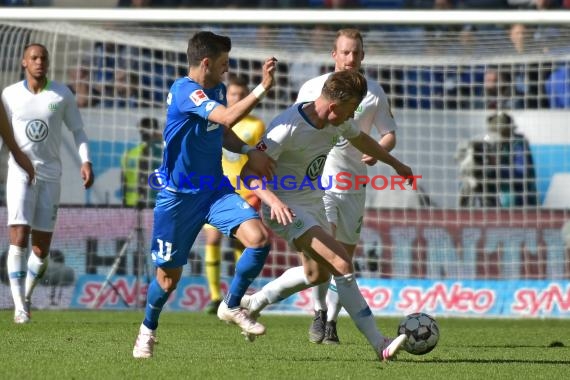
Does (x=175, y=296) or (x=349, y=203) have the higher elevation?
(x=349, y=203)

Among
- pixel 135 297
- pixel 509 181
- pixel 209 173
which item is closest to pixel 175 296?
pixel 135 297

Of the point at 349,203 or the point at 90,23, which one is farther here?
the point at 90,23

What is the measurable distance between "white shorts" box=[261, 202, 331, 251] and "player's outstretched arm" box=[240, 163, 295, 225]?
0.73ft

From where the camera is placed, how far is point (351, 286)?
744 centimetres

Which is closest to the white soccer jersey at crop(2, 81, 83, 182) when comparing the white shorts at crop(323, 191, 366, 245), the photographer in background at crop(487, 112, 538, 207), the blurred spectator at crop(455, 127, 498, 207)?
the white shorts at crop(323, 191, 366, 245)

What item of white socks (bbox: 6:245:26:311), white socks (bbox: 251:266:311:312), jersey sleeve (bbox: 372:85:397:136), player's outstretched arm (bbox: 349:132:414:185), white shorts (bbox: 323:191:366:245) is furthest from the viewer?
white socks (bbox: 6:245:26:311)

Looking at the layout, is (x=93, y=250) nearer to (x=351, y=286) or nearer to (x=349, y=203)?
(x=349, y=203)

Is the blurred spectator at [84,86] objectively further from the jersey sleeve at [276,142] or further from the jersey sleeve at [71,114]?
the jersey sleeve at [276,142]

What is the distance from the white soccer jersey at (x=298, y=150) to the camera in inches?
306

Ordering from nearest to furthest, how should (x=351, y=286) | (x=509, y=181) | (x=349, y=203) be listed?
(x=351, y=286) < (x=349, y=203) < (x=509, y=181)

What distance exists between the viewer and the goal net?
13.9 m

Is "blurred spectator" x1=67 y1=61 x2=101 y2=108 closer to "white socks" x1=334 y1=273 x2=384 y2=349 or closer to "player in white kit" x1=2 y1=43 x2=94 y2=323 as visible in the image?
"player in white kit" x1=2 y1=43 x2=94 y2=323

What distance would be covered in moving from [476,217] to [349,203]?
15.3 ft

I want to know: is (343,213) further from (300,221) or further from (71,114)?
(71,114)
